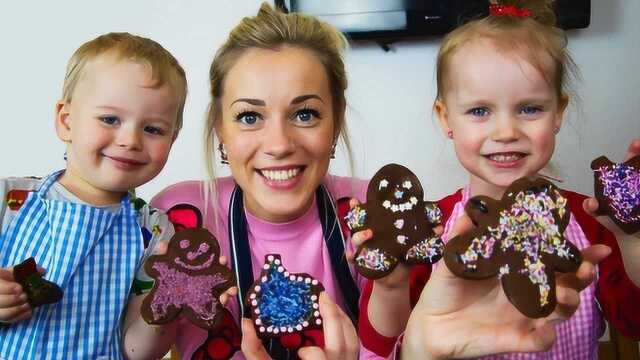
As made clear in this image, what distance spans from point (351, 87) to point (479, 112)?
947 millimetres

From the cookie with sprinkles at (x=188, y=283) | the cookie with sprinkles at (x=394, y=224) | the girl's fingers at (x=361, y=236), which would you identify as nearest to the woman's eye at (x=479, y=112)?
the cookie with sprinkles at (x=394, y=224)

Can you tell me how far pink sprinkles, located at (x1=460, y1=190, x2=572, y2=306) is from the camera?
2.75 ft

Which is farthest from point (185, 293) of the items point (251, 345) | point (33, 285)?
point (33, 285)

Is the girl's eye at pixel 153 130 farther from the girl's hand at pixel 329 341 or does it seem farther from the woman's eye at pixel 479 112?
the woman's eye at pixel 479 112

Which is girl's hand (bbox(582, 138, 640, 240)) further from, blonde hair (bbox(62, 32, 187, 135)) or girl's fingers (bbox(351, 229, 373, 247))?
blonde hair (bbox(62, 32, 187, 135))

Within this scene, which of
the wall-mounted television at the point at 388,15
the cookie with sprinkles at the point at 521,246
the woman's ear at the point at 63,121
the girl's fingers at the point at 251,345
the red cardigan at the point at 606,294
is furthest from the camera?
the wall-mounted television at the point at 388,15

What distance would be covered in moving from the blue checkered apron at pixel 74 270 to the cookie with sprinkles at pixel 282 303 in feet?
0.89

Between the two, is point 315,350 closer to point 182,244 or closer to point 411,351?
point 411,351

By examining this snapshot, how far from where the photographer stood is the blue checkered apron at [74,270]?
3.41ft

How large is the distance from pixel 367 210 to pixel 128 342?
52 cm

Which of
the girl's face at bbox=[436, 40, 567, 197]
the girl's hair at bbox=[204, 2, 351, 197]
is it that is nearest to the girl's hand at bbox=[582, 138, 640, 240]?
the girl's face at bbox=[436, 40, 567, 197]

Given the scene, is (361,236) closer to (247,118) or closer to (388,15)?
(247,118)

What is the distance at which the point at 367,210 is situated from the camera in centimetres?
98

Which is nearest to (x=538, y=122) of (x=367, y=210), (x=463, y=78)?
(x=463, y=78)
